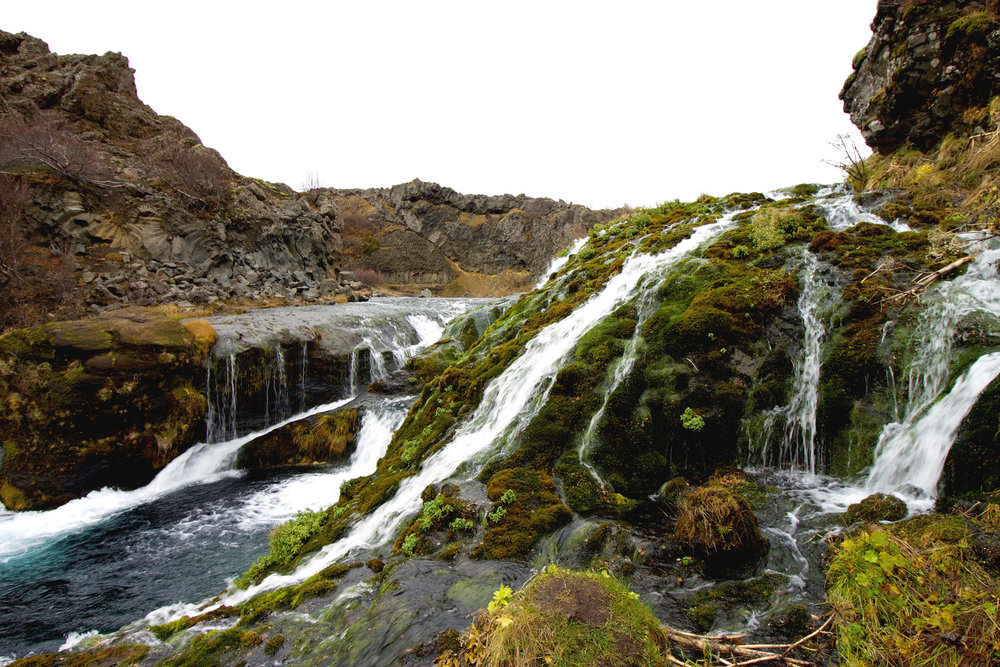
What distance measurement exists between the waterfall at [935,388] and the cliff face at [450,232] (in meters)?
A: 73.7

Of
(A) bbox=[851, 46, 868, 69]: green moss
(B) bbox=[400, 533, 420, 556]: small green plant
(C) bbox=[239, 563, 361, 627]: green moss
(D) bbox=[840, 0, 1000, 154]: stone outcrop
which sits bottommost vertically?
(C) bbox=[239, 563, 361, 627]: green moss

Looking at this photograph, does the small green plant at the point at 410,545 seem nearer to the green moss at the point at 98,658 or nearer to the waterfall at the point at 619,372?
the waterfall at the point at 619,372

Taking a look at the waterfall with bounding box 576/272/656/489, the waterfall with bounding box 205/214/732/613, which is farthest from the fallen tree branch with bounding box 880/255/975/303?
the waterfall with bounding box 205/214/732/613

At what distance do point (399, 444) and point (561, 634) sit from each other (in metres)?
8.26

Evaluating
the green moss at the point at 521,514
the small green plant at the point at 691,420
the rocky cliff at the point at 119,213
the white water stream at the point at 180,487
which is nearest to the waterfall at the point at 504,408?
the green moss at the point at 521,514

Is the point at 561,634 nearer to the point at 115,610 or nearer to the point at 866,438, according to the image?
the point at 866,438

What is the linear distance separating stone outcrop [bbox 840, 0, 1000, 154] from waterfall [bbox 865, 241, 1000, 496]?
9166mm

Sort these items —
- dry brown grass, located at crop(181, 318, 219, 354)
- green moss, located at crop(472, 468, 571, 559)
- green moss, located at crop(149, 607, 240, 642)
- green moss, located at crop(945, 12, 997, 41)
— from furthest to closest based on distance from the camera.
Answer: dry brown grass, located at crop(181, 318, 219, 354) < green moss, located at crop(945, 12, 997, 41) < green moss, located at crop(149, 607, 240, 642) < green moss, located at crop(472, 468, 571, 559)

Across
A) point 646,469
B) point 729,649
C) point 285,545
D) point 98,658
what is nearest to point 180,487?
point 285,545

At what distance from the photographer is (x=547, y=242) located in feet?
268

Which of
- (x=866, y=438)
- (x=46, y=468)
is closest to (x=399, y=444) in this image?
(x=866, y=438)

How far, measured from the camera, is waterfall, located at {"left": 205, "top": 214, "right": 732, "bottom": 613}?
704cm

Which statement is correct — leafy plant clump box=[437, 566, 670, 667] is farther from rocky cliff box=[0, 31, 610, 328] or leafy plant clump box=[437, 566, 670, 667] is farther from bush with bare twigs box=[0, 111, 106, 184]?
bush with bare twigs box=[0, 111, 106, 184]

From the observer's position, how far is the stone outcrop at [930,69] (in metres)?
11.6
